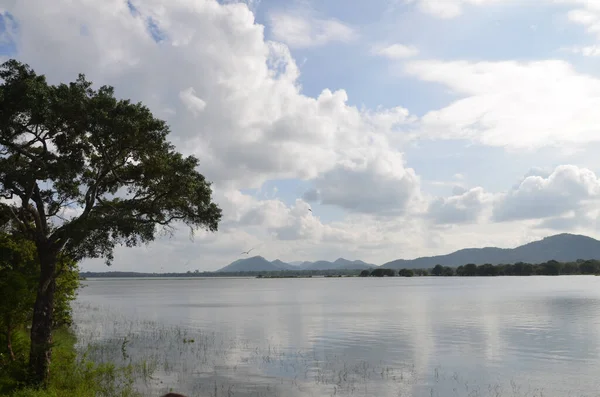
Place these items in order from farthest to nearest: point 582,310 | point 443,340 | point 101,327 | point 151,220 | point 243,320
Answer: point 582,310 → point 243,320 → point 101,327 → point 443,340 → point 151,220

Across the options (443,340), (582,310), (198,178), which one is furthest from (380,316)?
(198,178)

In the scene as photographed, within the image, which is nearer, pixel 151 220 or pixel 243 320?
pixel 151 220

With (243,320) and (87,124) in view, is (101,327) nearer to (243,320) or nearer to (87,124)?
(243,320)

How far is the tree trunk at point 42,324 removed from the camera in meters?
24.6

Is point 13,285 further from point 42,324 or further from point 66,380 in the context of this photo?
point 66,380

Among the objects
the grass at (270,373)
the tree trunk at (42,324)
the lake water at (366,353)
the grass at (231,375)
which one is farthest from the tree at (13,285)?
the lake water at (366,353)

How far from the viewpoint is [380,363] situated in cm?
4038

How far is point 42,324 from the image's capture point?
81.5 feet

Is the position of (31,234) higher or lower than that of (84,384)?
higher

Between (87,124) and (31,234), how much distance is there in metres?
6.29

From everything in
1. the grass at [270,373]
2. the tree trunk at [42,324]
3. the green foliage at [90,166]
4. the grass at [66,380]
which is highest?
the green foliage at [90,166]

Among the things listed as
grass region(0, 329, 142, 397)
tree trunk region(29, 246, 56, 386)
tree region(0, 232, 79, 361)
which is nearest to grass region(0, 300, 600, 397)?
grass region(0, 329, 142, 397)

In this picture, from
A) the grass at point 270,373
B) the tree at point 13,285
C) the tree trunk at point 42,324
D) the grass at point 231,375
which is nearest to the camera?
the tree trunk at point 42,324

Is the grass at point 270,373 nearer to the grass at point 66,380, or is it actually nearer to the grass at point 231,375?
the grass at point 231,375
